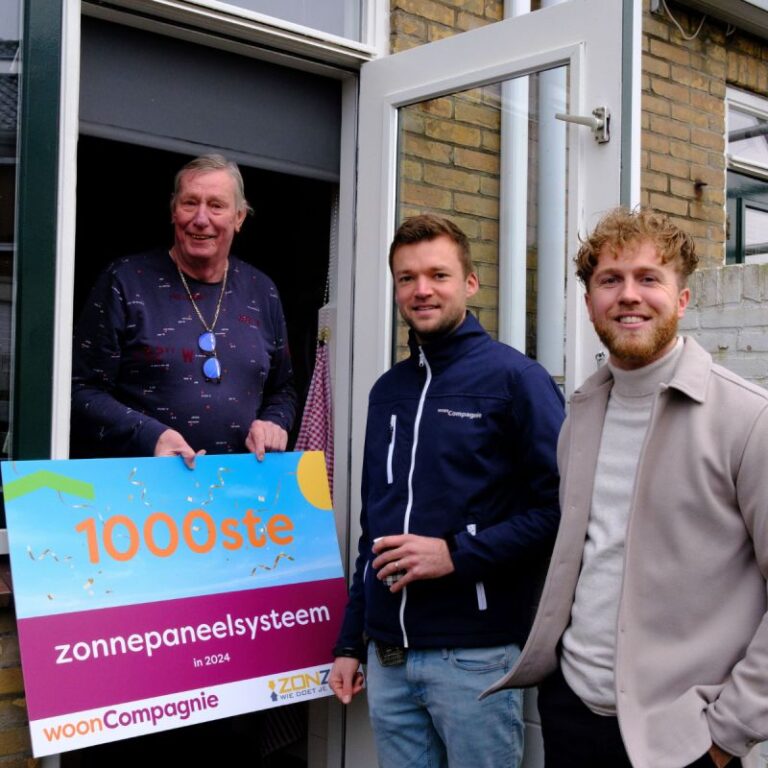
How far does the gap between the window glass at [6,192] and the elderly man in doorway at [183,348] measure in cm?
31

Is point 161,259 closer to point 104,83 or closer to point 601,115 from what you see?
point 104,83

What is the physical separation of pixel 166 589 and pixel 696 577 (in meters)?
1.52

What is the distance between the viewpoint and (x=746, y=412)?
1.81m

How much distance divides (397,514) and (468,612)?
292 mm

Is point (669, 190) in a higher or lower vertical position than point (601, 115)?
higher

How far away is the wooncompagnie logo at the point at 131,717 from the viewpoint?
2.55m

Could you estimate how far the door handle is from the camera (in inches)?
108

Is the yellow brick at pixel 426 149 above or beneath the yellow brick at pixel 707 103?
beneath

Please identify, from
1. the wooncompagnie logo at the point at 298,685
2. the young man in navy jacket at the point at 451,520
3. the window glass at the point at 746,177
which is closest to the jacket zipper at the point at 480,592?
the young man in navy jacket at the point at 451,520

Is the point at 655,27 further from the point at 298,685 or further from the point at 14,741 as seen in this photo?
the point at 14,741

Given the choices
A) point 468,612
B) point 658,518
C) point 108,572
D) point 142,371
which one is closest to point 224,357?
point 142,371

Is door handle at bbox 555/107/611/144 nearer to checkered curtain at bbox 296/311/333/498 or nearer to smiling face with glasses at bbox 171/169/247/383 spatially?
smiling face with glasses at bbox 171/169/247/383

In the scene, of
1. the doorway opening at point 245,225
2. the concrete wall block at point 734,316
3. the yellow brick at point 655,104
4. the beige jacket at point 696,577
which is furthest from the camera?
the yellow brick at point 655,104

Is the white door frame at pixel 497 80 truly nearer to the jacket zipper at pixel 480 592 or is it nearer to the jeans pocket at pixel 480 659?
the jacket zipper at pixel 480 592
